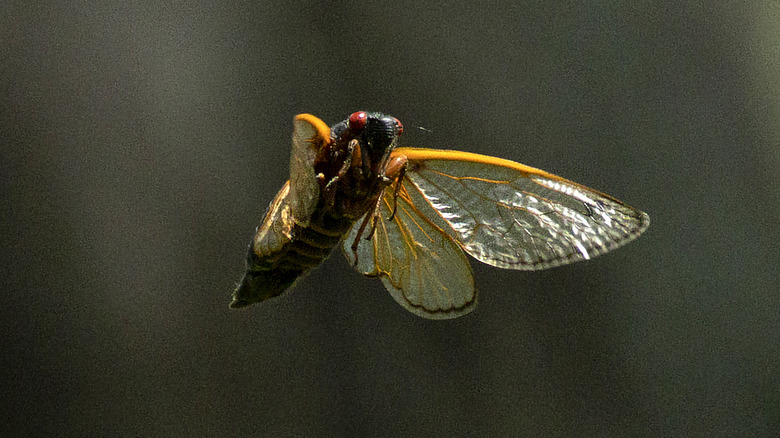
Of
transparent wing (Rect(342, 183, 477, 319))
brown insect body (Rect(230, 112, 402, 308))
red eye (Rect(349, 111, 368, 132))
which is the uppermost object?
red eye (Rect(349, 111, 368, 132))

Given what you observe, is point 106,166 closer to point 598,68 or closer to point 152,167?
point 152,167

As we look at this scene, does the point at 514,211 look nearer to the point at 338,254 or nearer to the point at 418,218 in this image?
the point at 418,218

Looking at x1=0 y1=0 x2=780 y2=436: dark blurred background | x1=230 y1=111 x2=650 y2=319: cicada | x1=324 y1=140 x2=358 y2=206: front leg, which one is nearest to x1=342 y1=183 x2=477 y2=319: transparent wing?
x1=230 y1=111 x2=650 y2=319: cicada

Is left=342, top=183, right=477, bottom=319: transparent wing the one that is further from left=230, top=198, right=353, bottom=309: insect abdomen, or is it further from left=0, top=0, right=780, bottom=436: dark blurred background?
left=0, top=0, right=780, bottom=436: dark blurred background

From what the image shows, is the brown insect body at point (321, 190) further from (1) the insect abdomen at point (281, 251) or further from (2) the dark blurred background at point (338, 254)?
(2) the dark blurred background at point (338, 254)

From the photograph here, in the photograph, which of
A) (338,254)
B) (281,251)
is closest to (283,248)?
(281,251)

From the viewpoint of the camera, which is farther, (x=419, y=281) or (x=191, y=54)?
(x=191, y=54)

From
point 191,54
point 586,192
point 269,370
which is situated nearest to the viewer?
point 586,192

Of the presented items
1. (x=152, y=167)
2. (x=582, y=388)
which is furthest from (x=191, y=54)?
(x=582, y=388)
